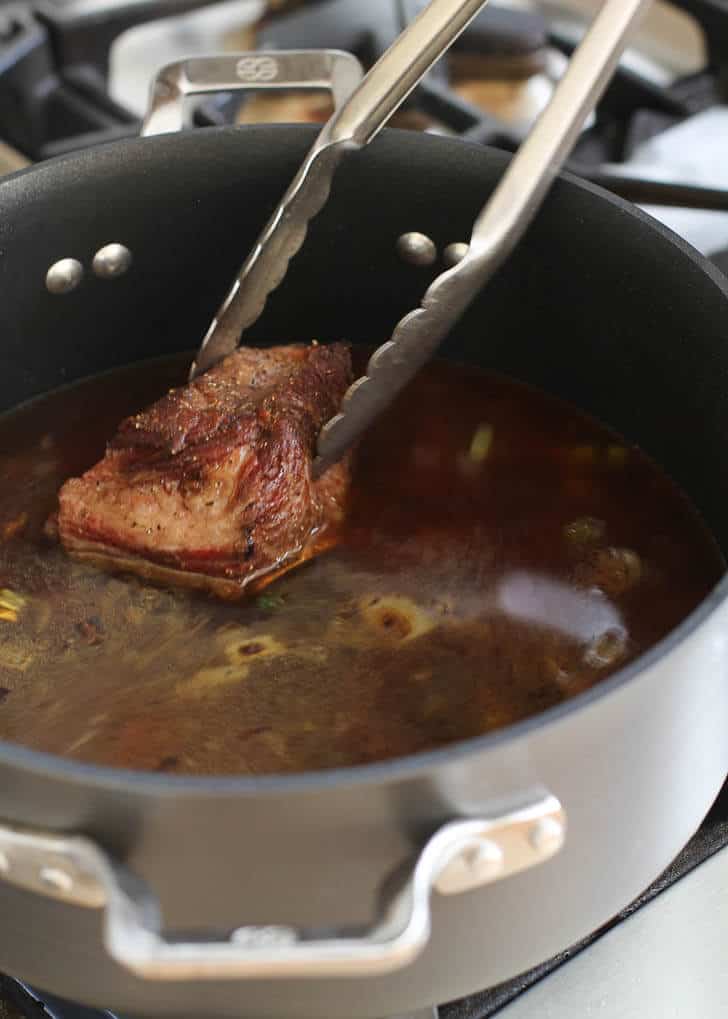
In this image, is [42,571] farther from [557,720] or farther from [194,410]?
[557,720]

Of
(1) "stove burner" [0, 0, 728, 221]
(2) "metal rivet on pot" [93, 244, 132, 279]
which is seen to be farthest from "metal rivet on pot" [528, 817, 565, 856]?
(1) "stove burner" [0, 0, 728, 221]

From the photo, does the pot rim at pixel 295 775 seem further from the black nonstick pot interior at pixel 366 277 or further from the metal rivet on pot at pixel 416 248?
the metal rivet on pot at pixel 416 248

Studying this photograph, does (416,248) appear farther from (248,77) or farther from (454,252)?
(248,77)

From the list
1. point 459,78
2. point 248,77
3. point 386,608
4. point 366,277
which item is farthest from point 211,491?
point 459,78

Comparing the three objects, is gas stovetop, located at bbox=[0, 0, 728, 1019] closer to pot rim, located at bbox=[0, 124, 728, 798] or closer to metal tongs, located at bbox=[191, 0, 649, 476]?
metal tongs, located at bbox=[191, 0, 649, 476]

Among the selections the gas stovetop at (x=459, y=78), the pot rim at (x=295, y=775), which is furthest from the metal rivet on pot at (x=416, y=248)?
the pot rim at (x=295, y=775)

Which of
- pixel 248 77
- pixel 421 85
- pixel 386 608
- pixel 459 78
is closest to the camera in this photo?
pixel 386 608
